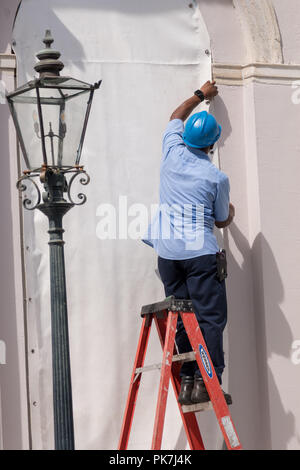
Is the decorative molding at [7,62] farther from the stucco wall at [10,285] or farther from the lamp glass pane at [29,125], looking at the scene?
the lamp glass pane at [29,125]

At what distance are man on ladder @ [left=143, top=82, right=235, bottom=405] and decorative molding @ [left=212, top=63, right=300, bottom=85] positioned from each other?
2.53 feet

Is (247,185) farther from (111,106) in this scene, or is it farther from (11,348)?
(11,348)

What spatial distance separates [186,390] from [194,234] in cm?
83

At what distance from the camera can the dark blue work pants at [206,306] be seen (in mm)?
5316

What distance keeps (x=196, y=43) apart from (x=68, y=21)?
32.1 inches

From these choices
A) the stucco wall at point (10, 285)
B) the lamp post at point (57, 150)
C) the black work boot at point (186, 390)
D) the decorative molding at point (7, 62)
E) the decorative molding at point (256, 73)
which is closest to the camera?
the lamp post at point (57, 150)

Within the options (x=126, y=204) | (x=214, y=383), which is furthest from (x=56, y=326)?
(x=126, y=204)

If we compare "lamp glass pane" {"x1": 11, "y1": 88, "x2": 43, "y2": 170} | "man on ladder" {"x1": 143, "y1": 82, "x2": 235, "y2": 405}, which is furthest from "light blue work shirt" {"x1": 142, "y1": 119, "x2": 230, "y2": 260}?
"lamp glass pane" {"x1": 11, "y1": 88, "x2": 43, "y2": 170}

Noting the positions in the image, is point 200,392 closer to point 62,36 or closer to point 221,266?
point 221,266

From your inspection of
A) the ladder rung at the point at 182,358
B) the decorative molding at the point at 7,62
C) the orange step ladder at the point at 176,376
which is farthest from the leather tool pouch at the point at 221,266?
the decorative molding at the point at 7,62

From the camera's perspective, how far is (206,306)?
17.5 ft

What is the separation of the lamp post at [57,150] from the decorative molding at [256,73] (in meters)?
1.54

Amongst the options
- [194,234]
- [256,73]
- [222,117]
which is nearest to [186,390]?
[194,234]

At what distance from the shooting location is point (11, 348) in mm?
5625
